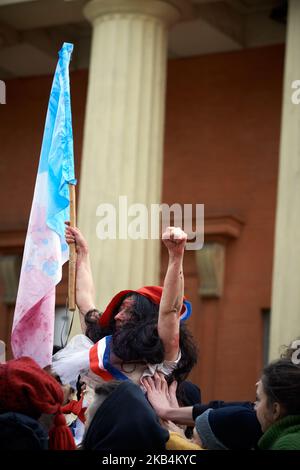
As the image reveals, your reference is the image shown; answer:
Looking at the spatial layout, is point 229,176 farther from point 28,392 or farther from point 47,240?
point 28,392

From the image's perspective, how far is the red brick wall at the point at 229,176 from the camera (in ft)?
52.7

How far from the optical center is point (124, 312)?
6.79 meters

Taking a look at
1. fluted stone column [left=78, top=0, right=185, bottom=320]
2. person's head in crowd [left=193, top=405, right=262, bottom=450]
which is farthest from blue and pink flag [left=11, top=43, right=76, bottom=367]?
fluted stone column [left=78, top=0, right=185, bottom=320]

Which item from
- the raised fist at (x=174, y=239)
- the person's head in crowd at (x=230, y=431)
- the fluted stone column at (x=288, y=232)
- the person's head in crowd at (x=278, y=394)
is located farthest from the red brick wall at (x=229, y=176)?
the person's head in crowd at (x=278, y=394)

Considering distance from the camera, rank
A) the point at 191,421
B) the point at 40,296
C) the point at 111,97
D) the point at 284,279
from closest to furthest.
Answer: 1. the point at 191,421
2. the point at 40,296
3. the point at 284,279
4. the point at 111,97

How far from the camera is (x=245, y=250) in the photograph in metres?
16.4

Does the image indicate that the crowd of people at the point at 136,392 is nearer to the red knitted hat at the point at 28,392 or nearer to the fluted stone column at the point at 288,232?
the red knitted hat at the point at 28,392

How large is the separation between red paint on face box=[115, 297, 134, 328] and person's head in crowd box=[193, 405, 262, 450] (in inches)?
37.5

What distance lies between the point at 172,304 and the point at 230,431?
82 centimetres

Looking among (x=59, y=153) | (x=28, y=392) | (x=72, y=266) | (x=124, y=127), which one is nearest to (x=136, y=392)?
(x=28, y=392)

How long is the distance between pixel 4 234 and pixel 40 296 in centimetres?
1049
